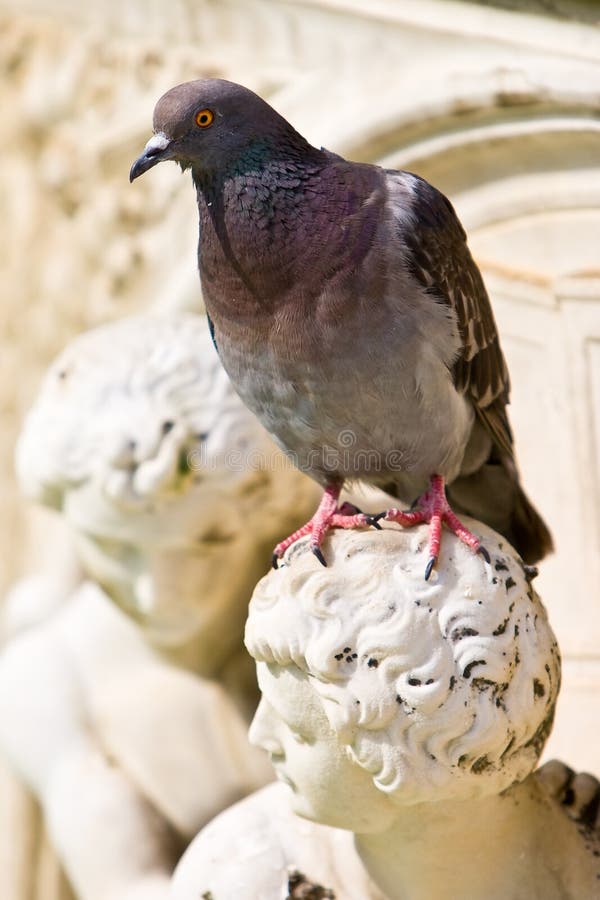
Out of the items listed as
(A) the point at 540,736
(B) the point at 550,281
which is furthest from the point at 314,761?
(B) the point at 550,281

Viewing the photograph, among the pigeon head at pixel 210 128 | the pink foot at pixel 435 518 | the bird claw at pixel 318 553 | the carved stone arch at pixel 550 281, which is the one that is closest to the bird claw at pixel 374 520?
the pink foot at pixel 435 518

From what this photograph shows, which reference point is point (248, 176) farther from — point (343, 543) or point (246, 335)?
point (343, 543)

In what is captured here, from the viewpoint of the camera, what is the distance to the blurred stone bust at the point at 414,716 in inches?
77.8

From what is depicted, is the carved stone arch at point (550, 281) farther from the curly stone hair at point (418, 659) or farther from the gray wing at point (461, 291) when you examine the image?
the curly stone hair at point (418, 659)

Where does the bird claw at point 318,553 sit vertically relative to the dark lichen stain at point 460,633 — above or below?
above

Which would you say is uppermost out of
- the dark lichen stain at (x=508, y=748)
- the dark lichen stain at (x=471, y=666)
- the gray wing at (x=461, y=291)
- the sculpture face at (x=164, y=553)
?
the gray wing at (x=461, y=291)

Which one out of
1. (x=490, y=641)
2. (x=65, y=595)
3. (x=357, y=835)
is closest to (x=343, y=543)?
(x=490, y=641)

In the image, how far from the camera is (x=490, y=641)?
6.50 ft

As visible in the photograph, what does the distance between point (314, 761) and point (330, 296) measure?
2.29 feet

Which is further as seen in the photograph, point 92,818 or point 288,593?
point 92,818

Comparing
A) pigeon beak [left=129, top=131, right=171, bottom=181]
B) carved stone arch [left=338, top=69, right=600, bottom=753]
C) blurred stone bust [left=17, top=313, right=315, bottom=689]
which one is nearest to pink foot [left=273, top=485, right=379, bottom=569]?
blurred stone bust [left=17, top=313, right=315, bottom=689]

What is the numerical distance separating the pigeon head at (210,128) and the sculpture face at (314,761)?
0.78 m

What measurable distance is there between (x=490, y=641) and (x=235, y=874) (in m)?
0.69

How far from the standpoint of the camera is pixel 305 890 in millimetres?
2373
